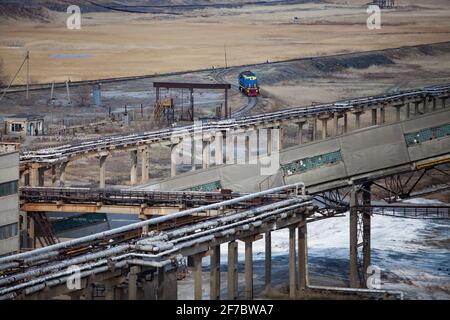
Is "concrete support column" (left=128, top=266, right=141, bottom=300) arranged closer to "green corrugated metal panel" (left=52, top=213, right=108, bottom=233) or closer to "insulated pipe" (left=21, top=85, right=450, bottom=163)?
"green corrugated metal panel" (left=52, top=213, right=108, bottom=233)

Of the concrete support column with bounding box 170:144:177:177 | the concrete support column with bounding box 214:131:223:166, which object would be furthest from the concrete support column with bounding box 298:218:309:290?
the concrete support column with bounding box 214:131:223:166

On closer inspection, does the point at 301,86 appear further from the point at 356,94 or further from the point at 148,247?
the point at 148,247

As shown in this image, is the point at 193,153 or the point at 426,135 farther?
the point at 193,153

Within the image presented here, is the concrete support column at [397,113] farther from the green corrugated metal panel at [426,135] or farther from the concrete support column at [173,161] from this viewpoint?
the green corrugated metal panel at [426,135]

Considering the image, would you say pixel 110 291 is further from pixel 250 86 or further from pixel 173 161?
pixel 250 86

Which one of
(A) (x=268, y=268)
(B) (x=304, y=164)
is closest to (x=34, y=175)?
(B) (x=304, y=164)

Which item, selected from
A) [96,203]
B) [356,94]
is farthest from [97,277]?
[356,94]
